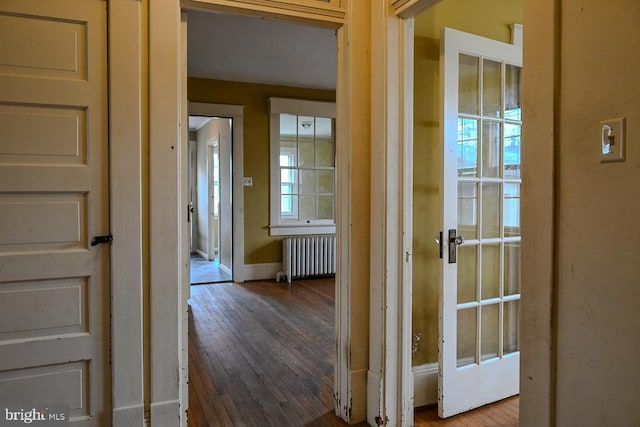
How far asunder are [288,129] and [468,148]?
12.3 ft

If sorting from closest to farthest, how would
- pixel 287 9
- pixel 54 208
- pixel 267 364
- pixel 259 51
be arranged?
pixel 54 208, pixel 287 9, pixel 267 364, pixel 259 51

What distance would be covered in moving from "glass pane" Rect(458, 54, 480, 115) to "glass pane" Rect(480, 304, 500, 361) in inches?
43.3

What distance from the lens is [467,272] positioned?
230cm

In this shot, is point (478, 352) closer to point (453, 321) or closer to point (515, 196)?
point (453, 321)

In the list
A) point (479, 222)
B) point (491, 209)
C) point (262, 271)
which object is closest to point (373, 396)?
point (479, 222)

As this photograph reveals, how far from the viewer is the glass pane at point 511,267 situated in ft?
7.91

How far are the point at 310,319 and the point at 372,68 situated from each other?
8.36 feet

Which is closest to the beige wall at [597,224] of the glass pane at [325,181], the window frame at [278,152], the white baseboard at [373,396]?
the white baseboard at [373,396]

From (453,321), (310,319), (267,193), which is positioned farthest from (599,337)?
(267,193)

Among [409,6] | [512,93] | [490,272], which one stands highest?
[409,6]

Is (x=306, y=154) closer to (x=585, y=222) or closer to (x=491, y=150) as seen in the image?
(x=491, y=150)

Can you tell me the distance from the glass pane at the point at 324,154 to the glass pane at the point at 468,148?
3725 millimetres

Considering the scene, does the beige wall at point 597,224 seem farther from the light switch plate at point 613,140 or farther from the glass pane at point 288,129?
the glass pane at point 288,129

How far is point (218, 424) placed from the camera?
2133mm
